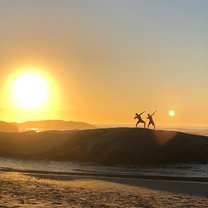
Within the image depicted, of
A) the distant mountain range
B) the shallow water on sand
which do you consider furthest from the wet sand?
the distant mountain range

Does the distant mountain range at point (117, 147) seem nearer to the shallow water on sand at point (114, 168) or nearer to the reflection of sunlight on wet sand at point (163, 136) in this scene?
the reflection of sunlight on wet sand at point (163, 136)

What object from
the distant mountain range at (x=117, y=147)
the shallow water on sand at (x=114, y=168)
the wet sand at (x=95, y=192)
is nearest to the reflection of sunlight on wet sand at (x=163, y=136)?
the distant mountain range at (x=117, y=147)

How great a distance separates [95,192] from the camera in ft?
70.6

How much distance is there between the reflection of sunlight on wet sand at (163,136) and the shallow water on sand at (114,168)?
4.04 metres

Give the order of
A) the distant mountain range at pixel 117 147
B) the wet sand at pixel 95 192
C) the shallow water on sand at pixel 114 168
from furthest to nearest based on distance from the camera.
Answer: the distant mountain range at pixel 117 147, the shallow water on sand at pixel 114 168, the wet sand at pixel 95 192

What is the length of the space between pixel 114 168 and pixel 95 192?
14248 millimetres

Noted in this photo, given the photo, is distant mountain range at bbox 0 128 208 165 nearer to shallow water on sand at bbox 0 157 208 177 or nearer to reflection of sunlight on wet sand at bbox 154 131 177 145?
reflection of sunlight on wet sand at bbox 154 131 177 145

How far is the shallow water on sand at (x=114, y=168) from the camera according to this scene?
3259cm

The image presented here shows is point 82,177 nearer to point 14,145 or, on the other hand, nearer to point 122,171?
point 122,171

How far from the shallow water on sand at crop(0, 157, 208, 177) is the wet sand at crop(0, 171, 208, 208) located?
472 cm

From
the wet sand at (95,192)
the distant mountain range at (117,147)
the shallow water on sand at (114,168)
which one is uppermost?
the distant mountain range at (117,147)

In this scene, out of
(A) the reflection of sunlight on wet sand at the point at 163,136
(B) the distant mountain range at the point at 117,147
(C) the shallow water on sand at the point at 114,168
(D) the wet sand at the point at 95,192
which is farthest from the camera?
(A) the reflection of sunlight on wet sand at the point at 163,136

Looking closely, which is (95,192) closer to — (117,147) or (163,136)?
(117,147)

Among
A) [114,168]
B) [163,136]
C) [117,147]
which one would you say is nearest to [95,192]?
[114,168]
